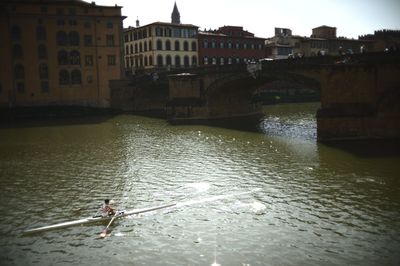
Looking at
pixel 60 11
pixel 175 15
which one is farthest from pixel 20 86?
pixel 175 15

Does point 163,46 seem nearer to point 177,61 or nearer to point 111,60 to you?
point 177,61

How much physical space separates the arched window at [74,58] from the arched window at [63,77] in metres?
2.19

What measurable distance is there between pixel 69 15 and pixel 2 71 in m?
15.9

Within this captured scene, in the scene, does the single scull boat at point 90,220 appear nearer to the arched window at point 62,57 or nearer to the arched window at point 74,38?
the arched window at point 62,57

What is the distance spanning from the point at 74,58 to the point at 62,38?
13.7 feet

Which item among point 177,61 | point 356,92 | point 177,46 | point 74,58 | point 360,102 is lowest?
point 360,102

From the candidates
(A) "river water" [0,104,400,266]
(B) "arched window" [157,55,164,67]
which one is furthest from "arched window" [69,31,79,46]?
(A) "river water" [0,104,400,266]

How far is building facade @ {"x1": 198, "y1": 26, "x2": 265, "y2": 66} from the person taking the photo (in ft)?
313

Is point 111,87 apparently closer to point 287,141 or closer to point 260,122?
point 260,122

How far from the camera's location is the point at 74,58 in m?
75.7

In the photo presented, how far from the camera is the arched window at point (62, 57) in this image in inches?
2938

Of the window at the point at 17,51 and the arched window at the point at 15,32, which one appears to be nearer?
the arched window at the point at 15,32

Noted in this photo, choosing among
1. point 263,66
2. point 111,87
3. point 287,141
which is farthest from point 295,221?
point 111,87

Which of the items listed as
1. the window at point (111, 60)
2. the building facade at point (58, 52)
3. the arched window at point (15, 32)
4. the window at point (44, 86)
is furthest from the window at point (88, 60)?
the arched window at point (15, 32)
